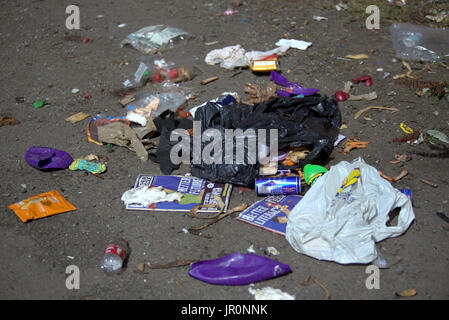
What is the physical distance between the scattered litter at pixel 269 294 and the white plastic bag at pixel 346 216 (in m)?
0.37

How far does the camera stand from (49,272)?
9.53 ft

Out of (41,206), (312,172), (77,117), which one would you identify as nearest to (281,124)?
(312,172)

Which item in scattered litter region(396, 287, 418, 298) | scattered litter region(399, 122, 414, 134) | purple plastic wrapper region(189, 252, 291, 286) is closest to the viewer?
scattered litter region(396, 287, 418, 298)

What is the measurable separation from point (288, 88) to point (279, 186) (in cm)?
171

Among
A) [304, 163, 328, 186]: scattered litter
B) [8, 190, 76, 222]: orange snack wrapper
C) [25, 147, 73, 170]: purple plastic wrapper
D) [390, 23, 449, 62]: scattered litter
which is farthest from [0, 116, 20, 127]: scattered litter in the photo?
[390, 23, 449, 62]: scattered litter

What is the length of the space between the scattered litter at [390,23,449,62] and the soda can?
289 cm

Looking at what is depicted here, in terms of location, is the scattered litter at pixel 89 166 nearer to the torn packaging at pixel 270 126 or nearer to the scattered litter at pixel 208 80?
the torn packaging at pixel 270 126

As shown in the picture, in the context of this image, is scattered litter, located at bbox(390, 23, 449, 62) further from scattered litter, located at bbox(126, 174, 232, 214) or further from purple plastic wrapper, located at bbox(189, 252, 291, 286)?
purple plastic wrapper, located at bbox(189, 252, 291, 286)

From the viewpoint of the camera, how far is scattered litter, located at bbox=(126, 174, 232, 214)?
339 centimetres

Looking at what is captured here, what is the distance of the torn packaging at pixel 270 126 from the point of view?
356 cm

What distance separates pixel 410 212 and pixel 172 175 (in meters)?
2.04

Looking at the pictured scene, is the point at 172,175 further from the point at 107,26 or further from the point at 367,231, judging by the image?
the point at 107,26

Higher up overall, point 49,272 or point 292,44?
point 292,44

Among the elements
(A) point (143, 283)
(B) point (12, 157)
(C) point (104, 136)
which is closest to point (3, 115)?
(B) point (12, 157)
